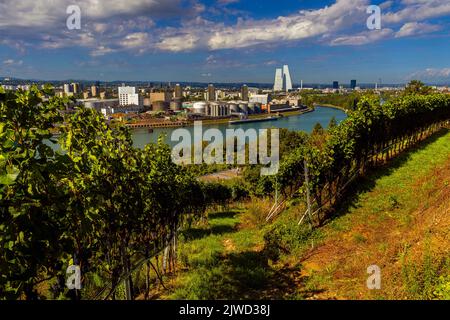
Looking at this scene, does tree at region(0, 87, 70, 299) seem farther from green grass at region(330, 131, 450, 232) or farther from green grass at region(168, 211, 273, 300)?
green grass at region(330, 131, 450, 232)

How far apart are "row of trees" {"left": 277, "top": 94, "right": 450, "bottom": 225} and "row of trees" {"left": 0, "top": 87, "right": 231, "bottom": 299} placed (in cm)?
753

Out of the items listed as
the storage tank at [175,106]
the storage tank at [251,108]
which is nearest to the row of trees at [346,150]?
the storage tank at [251,108]

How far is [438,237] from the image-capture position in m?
7.82

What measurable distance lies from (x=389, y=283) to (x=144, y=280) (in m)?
5.96

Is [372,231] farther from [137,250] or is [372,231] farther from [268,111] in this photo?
[268,111]

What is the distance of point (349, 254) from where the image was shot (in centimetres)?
939

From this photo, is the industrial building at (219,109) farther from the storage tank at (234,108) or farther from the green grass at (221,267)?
the green grass at (221,267)

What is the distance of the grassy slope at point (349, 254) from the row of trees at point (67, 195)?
2236 mm

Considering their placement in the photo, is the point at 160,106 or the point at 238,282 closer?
the point at 238,282

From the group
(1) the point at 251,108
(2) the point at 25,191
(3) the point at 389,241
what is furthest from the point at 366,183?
(1) the point at 251,108

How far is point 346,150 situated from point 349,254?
6.27 m

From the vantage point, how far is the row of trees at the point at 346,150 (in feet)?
44.3

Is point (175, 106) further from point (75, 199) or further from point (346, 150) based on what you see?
point (75, 199)
